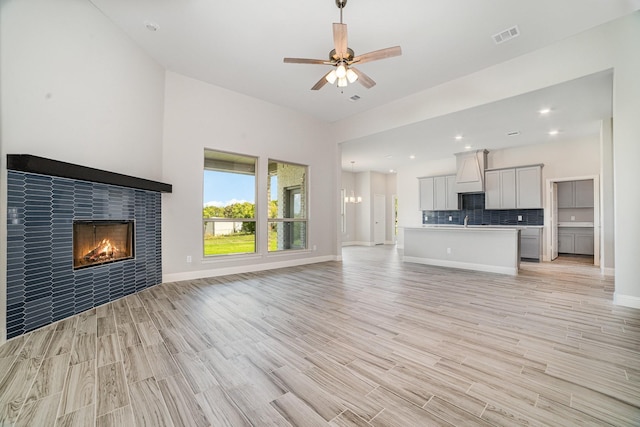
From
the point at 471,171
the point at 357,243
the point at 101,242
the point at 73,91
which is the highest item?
the point at 73,91

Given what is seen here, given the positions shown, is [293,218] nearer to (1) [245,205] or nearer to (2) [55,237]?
(1) [245,205]

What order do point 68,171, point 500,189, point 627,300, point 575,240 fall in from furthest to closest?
1. point 575,240
2. point 500,189
3. point 627,300
4. point 68,171

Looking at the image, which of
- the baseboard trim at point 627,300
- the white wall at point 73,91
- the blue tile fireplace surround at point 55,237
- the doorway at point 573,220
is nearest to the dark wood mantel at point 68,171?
the blue tile fireplace surround at point 55,237

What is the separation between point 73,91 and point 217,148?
2.26 m

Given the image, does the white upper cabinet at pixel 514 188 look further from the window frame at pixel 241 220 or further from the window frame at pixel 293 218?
→ the window frame at pixel 241 220

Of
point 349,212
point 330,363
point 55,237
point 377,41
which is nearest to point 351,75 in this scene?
point 377,41

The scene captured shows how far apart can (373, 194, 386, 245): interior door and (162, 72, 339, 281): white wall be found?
518 centimetres

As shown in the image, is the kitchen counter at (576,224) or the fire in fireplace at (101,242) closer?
the fire in fireplace at (101,242)

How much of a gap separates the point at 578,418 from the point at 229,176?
17.8 feet

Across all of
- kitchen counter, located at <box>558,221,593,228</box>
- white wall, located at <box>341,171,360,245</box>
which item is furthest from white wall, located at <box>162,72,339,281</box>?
kitchen counter, located at <box>558,221,593,228</box>

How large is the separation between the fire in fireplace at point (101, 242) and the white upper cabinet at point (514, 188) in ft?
28.6

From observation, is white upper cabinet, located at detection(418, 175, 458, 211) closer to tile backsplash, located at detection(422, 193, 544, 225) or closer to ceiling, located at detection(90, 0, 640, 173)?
tile backsplash, located at detection(422, 193, 544, 225)

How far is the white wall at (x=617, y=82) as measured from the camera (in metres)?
3.21

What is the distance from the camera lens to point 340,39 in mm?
2920
